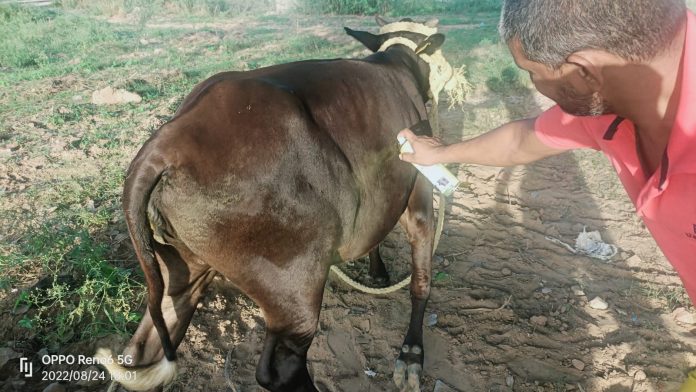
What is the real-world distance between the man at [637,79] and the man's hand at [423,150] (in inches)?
37.5

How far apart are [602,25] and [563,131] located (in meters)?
0.88

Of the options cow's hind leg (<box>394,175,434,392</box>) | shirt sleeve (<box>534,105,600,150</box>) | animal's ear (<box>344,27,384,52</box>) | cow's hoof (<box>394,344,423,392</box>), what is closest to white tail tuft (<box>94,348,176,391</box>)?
cow's hoof (<box>394,344,423,392</box>)

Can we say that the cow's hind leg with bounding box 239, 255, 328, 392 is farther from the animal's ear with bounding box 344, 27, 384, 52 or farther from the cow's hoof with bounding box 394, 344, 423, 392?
the animal's ear with bounding box 344, 27, 384, 52

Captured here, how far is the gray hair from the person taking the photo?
1.38 metres

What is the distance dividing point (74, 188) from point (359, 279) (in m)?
2.91

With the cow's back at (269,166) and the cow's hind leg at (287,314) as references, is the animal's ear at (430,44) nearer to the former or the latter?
the cow's back at (269,166)

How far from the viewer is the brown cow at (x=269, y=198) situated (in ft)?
6.88

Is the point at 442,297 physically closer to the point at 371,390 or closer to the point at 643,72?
the point at 371,390

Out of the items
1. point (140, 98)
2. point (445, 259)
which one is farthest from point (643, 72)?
point (140, 98)

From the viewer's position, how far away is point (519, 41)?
1597mm

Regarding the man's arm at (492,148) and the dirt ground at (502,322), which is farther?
the dirt ground at (502,322)

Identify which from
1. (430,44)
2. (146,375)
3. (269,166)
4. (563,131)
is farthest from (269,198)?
(430,44)

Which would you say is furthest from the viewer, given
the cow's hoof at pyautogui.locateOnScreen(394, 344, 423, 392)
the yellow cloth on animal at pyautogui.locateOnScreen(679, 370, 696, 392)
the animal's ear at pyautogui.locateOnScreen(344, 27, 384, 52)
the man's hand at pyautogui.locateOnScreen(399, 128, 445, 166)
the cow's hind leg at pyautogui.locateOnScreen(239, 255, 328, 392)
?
the animal's ear at pyautogui.locateOnScreen(344, 27, 384, 52)

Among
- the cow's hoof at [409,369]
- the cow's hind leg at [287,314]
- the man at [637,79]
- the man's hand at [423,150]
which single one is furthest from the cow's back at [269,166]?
the man at [637,79]
